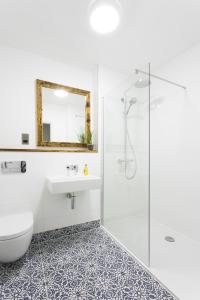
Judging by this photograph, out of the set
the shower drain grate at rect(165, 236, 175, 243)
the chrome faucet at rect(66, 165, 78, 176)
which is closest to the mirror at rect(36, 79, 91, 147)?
the chrome faucet at rect(66, 165, 78, 176)

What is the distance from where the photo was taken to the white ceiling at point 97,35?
1.41 meters

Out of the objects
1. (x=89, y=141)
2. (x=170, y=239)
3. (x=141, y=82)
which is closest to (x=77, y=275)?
(x=170, y=239)

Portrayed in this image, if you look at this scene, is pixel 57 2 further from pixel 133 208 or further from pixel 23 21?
pixel 133 208

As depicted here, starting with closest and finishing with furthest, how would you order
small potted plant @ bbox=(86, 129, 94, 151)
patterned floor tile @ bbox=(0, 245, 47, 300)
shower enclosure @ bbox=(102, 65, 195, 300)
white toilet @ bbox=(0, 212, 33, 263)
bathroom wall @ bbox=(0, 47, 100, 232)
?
patterned floor tile @ bbox=(0, 245, 47, 300)
white toilet @ bbox=(0, 212, 33, 263)
shower enclosure @ bbox=(102, 65, 195, 300)
bathroom wall @ bbox=(0, 47, 100, 232)
small potted plant @ bbox=(86, 129, 94, 151)

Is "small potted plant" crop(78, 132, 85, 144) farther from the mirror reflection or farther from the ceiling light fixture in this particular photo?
the ceiling light fixture

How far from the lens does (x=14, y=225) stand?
1.48 m

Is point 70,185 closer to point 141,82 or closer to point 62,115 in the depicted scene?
point 62,115

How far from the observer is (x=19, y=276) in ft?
4.52

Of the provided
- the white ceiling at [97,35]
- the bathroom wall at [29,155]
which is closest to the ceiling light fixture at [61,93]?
the bathroom wall at [29,155]

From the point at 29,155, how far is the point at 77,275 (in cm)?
135

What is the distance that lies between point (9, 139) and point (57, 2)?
1.46m

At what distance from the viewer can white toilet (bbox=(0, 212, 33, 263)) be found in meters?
1.33

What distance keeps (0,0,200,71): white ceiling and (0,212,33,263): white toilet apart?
2029 millimetres

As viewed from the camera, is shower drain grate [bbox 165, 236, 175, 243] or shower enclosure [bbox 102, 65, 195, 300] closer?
shower enclosure [bbox 102, 65, 195, 300]
